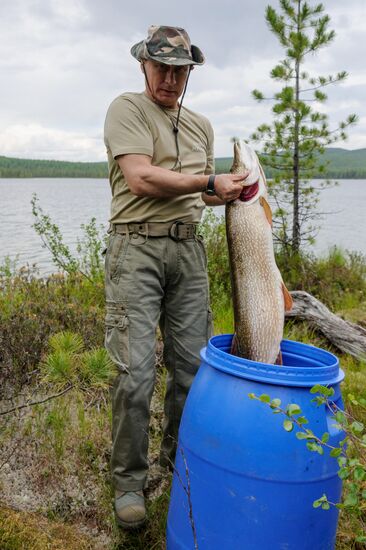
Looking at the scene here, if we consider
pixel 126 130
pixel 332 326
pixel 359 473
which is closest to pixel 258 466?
pixel 359 473

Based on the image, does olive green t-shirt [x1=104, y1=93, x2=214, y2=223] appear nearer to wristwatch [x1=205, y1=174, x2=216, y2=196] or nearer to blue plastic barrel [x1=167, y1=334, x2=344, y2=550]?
wristwatch [x1=205, y1=174, x2=216, y2=196]

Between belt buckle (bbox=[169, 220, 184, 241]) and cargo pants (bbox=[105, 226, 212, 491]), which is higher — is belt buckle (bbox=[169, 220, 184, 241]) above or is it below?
above

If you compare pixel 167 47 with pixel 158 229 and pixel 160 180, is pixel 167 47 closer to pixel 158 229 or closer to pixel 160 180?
pixel 160 180

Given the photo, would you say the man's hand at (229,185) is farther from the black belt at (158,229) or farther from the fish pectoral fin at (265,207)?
the black belt at (158,229)

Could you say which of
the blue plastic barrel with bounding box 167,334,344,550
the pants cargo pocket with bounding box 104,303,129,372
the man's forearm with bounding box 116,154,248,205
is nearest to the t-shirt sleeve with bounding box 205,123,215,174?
the man's forearm with bounding box 116,154,248,205

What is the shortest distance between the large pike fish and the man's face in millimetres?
591

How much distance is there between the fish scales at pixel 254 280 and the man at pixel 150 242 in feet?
0.45

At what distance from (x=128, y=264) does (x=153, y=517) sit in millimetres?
1507

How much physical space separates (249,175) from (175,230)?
0.59m

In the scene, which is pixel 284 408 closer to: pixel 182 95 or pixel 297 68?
pixel 182 95

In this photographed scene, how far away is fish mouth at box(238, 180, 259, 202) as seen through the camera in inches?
122

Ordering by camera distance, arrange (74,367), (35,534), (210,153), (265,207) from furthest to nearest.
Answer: (210,153) → (265,207) → (35,534) → (74,367)

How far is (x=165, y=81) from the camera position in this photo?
338 centimetres

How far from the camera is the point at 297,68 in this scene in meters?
8.27
